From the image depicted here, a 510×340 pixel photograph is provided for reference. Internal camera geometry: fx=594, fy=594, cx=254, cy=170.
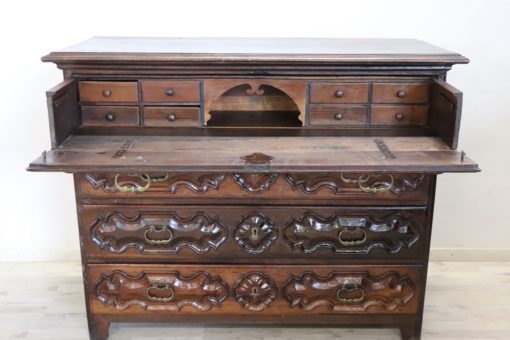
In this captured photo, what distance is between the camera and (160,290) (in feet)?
6.81

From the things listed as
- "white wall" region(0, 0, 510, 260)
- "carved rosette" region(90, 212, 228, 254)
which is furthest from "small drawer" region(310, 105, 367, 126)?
"white wall" region(0, 0, 510, 260)

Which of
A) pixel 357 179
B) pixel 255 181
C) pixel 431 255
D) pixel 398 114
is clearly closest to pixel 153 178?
pixel 255 181

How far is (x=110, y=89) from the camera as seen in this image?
205cm

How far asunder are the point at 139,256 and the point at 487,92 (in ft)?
5.47

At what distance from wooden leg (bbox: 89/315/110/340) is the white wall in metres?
0.86

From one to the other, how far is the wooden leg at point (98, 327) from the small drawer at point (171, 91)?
2.61 feet

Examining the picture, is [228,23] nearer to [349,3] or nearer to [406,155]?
[349,3]

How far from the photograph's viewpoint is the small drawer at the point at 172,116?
208cm

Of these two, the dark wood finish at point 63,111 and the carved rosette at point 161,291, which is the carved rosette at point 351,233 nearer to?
the carved rosette at point 161,291

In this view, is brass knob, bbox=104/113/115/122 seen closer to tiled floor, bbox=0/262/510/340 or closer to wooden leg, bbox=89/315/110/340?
wooden leg, bbox=89/315/110/340

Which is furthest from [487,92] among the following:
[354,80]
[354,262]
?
[354,262]

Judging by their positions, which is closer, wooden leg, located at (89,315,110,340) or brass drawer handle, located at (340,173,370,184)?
brass drawer handle, located at (340,173,370,184)

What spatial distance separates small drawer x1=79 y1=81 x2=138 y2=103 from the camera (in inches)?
80.5

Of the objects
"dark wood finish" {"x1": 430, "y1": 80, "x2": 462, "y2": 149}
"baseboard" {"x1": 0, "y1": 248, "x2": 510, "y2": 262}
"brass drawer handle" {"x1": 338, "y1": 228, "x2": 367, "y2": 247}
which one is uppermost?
"dark wood finish" {"x1": 430, "y1": 80, "x2": 462, "y2": 149}
